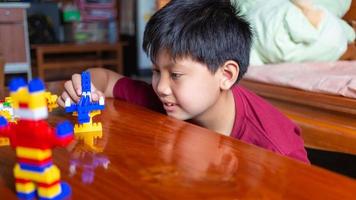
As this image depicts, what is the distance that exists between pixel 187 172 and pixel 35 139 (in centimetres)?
18

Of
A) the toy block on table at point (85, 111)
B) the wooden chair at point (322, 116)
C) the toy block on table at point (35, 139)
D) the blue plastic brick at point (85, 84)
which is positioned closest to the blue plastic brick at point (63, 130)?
the toy block on table at point (35, 139)

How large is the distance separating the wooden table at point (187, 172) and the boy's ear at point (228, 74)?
205mm

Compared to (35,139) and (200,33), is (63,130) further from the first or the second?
(200,33)

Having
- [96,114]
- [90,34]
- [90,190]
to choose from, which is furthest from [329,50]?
[90,34]

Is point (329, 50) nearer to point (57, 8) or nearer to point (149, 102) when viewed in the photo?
point (149, 102)

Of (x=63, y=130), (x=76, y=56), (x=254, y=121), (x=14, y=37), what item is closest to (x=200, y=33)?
→ (x=254, y=121)

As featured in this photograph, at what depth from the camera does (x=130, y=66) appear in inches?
162

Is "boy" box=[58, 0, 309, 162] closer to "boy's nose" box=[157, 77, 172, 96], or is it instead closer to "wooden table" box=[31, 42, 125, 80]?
"boy's nose" box=[157, 77, 172, 96]

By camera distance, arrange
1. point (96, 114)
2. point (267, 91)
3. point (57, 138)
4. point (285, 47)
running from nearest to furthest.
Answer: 1. point (57, 138)
2. point (96, 114)
3. point (267, 91)
4. point (285, 47)

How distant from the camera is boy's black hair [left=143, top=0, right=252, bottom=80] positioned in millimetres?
766

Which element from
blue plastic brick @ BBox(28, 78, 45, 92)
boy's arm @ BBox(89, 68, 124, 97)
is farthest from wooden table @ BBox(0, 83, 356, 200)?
boy's arm @ BBox(89, 68, 124, 97)

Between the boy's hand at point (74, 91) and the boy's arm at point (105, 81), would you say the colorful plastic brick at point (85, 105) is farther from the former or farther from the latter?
the boy's arm at point (105, 81)

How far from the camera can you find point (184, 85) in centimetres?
75

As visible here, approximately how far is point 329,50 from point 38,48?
2366 mm
